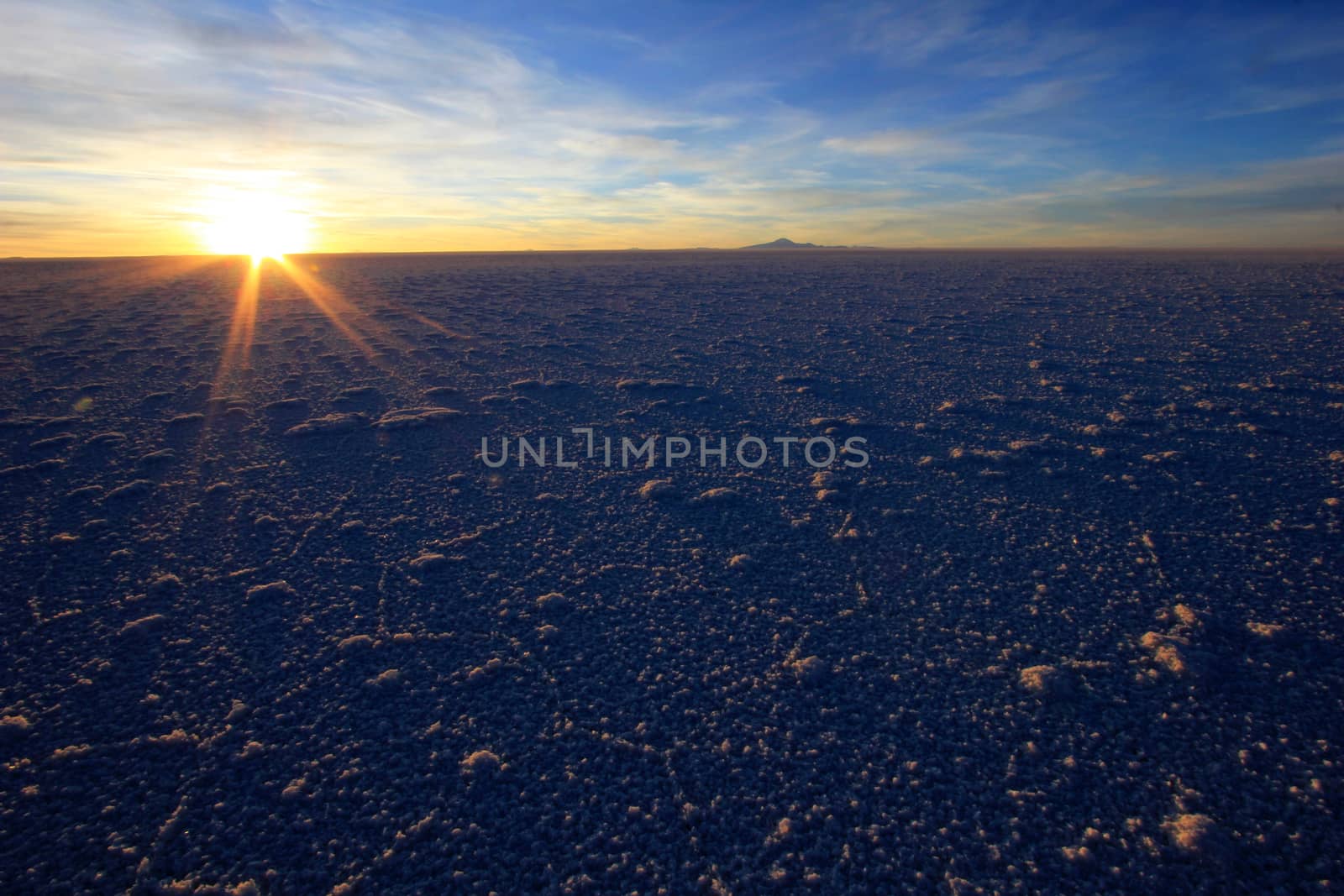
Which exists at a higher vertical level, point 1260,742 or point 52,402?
point 52,402

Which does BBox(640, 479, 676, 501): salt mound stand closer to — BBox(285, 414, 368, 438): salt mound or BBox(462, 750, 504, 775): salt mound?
BBox(462, 750, 504, 775): salt mound

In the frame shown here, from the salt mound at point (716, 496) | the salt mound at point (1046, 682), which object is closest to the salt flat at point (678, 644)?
the salt mound at point (1046, 682)

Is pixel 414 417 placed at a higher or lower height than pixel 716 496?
higher

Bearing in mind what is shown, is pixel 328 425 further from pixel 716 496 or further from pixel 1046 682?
pixel 1046 682

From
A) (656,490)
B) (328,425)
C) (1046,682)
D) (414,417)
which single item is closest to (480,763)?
(1046,682)

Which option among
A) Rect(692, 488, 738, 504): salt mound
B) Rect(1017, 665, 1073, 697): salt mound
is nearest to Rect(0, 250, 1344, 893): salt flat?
Rect(1017, 665, 1073, 697): salt mound

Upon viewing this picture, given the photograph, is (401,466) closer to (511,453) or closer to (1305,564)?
(511,453)

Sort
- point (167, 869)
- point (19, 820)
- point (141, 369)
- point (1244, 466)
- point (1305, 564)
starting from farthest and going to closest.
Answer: point (141, 369)
point (1244, 466)
point (1305, 564)
point (19, 820)
point (167, 869)

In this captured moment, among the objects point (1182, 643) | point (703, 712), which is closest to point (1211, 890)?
point (1182, 643)
